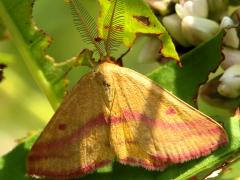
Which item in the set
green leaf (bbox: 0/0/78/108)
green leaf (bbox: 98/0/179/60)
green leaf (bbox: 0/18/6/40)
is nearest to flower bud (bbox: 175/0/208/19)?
green leaf (bbox: 98/0/179/60)

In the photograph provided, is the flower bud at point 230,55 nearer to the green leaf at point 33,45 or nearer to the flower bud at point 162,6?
the flower bud at point 162,6

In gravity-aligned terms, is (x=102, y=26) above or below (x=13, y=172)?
above

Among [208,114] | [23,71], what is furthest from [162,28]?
[23,71]

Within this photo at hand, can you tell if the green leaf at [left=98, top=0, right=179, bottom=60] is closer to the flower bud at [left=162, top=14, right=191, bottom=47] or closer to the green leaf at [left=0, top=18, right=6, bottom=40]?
the flower bud at [left=162, top=14, right=191, bottom=47]

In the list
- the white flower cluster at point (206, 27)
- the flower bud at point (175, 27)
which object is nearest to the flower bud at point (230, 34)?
the white flower cluster at point (206, 27)

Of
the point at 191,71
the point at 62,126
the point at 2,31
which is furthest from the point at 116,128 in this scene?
the point at 2,31

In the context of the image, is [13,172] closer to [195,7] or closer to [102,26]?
[102,26]

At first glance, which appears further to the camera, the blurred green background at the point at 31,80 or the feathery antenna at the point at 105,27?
the blurred green background at the point at 31,80
